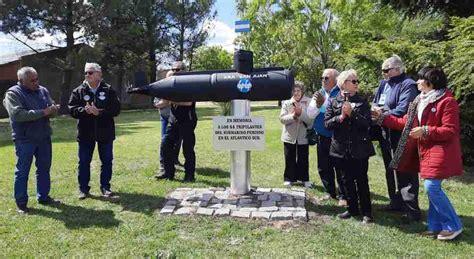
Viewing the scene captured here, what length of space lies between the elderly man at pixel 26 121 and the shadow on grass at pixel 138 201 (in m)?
1.00

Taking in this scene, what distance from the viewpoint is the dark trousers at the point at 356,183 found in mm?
5270

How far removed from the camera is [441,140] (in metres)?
4.61

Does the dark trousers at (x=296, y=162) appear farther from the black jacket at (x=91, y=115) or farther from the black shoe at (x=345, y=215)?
the black jacket at (x=91, y=115)

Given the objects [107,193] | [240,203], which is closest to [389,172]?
[240,203]

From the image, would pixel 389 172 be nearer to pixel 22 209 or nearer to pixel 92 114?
pixel 92 114

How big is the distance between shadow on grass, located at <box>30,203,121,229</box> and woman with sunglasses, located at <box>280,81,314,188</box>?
289 centimetres

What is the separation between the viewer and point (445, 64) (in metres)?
7.43

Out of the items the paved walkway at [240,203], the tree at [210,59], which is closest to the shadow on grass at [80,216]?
the paved walkway at [240,203]

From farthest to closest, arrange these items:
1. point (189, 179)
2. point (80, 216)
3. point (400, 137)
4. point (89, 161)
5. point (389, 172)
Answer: point (189, 179) < point (89, 161) < point (389, 172) < point (80, 216) < point (400, 137)

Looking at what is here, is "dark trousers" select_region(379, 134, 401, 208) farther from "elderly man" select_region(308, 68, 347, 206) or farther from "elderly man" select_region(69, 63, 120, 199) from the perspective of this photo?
"elderly man" select_region(69, 63, 120, 199)

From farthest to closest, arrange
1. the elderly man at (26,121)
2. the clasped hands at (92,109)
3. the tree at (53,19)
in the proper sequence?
1. the tree at (53,19)
2. the clasped hands at (92,109)
3. the elderly man at (26,121)

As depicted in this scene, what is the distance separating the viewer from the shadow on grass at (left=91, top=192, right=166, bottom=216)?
234 inches

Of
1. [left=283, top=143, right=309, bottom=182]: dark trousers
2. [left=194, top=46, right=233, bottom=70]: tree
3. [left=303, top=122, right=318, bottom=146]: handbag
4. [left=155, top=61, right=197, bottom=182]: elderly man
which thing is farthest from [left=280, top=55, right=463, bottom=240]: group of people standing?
[left=194, top=46, right=233, bottom=70]: tree

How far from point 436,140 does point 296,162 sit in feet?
9.72
